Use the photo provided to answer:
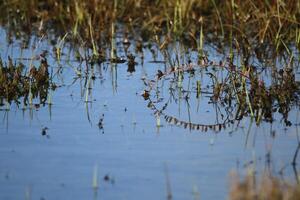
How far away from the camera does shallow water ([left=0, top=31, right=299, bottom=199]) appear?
17.0ft

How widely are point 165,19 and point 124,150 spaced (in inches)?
185

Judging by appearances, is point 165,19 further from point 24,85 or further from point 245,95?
point 245,95

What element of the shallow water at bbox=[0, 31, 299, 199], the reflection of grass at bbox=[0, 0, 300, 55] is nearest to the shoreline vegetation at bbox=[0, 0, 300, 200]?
the reflection of grass at bbox=[0, 0, 300, 55]

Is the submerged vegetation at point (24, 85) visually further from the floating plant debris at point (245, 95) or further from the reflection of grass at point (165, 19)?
the reflection of grass at point (165, 19)

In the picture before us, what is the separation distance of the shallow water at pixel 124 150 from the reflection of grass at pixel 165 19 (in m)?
2.00

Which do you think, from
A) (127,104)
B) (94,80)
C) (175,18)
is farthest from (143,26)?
(127,104)

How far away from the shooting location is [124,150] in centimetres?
594

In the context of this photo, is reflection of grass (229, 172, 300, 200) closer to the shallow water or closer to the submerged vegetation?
the shallow water

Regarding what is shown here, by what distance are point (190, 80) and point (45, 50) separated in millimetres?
2089

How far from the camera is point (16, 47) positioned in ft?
31.7

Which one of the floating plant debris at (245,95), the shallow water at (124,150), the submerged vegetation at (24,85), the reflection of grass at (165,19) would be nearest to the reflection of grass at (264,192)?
the shallow water at (124,150)

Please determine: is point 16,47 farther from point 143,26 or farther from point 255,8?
point 255,8

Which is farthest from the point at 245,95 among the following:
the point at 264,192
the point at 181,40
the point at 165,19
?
the point at 165,19

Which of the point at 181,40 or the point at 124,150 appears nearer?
the point at 124,150
